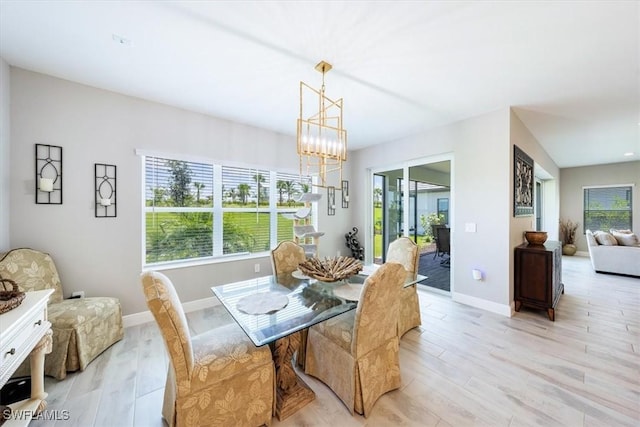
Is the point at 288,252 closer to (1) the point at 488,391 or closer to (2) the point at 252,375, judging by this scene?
(2) the point at 252,375

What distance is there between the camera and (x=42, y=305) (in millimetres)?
1561

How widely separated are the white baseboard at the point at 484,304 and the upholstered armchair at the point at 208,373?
3.00m

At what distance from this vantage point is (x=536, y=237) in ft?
11.0

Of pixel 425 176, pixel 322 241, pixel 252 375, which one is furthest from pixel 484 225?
pixel 252 375

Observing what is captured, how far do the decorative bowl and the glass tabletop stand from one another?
2.30m

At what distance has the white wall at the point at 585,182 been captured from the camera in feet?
19.9

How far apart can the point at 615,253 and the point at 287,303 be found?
6750 mm

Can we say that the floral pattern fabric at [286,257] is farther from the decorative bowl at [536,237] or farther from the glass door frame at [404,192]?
the decorative bowl at [536,237]

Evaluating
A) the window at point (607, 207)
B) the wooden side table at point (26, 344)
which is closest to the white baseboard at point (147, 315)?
the wooden side table at point (26, 344)

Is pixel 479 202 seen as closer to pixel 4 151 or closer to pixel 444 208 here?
pixel 444 208

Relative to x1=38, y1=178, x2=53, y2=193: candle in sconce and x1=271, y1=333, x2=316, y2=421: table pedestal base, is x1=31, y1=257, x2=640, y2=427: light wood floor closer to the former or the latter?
x1=271, y1=333, x2=316, y2=421: table pedestal base

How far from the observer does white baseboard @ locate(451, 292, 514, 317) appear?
120 inches

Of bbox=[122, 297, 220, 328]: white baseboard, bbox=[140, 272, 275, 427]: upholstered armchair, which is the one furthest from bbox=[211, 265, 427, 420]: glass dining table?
bbox=[122, 297, 220, 328]: white baseboard

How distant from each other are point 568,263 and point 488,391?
20.7ft
